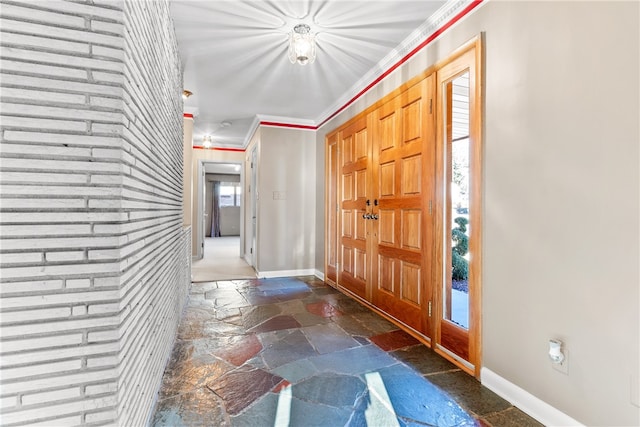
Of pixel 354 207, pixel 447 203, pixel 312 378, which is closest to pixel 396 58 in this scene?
pixel 447 203

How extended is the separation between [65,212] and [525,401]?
2221 mm

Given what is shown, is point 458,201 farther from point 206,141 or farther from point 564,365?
point 206,141

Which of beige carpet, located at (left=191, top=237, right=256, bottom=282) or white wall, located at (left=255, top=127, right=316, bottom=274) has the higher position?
white wall, located at (left=255, top=127, right=316, bottom=274)

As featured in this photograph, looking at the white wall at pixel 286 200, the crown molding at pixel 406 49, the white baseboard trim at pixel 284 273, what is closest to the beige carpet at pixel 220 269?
the white baseboard trim at pixel 284 273

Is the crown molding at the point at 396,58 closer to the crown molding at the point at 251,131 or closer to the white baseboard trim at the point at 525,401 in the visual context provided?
the crown molding at the point at 251,131

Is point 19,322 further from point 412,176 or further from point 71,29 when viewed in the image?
point 412,176

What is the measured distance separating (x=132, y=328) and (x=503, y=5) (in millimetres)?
2483

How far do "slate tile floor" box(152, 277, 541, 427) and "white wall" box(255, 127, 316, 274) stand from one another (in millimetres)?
1742

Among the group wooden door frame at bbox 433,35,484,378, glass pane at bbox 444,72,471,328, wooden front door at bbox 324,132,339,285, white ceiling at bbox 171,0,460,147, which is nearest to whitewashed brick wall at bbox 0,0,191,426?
white ceiling at bbox 171,0,460,147

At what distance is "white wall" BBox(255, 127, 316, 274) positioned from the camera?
4.77 m

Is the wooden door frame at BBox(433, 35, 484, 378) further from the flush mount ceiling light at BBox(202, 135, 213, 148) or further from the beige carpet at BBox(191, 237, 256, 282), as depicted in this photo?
the flush mount ceiling light at BBox(202, 135, 213, 148)

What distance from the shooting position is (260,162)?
4.78 meters

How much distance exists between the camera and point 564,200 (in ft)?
4.84

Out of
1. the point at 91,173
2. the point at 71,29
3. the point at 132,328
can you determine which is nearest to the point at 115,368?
the point at 132,328
